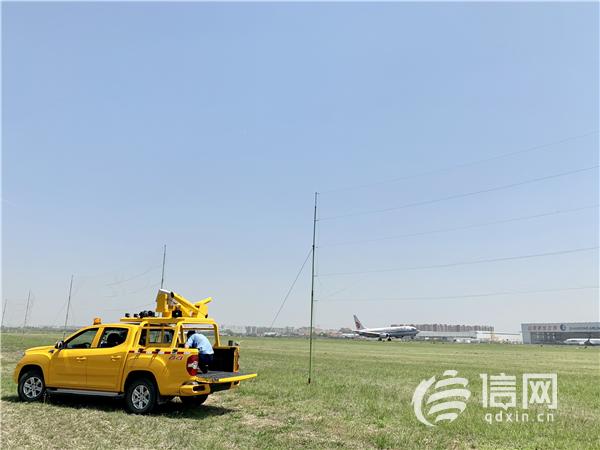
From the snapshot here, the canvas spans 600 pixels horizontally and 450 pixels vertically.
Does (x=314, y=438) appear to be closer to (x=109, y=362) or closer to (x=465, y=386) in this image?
(x=109, y=362)

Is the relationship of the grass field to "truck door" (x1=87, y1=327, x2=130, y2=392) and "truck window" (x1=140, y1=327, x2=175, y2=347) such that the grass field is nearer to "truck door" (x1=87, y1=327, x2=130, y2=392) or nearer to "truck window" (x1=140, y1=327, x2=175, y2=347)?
"truck door" (x1=87, y1=327, x2=130, y2=392)

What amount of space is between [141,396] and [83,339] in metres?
2.46

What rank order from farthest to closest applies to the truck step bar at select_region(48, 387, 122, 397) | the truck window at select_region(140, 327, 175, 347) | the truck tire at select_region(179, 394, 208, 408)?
1. the truck tire at select_region(179, 394, 208, 408)
2. the truck window at select_region(140, 327, 175, 347)
3. the truck step bar at select_region(48, 387, 122, 397)

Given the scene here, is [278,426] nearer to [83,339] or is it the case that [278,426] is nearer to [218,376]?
[218,376]

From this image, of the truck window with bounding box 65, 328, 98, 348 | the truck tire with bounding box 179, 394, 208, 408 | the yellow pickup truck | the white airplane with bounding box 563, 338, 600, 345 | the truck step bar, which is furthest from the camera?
the white airplane with bounding box 563, 338, 600, 345

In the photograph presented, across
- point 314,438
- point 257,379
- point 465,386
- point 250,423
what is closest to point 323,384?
point 257,379

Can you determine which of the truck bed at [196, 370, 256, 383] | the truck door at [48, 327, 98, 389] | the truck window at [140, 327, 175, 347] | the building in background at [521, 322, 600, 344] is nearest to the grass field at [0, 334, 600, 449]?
the truck door at [48, 327, 98, 389]

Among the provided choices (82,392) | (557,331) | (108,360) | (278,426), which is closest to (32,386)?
(82,392)

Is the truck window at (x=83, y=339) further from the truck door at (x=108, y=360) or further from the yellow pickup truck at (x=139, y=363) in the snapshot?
the truck door at (x=108, y=360)

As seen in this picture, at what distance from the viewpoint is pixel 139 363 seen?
35.8ft

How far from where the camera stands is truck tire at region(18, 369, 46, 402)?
11.9 metres

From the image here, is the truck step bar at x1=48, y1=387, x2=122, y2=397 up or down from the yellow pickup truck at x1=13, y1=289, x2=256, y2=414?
down

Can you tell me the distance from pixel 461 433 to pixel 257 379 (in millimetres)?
10518

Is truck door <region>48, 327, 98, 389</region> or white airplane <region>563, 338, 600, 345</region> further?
white airplane <region>563, 338, 600, 345</region>
